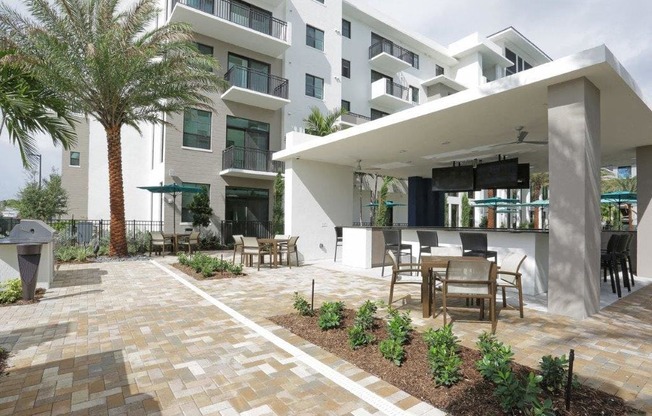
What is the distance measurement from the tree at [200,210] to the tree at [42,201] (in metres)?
12.6

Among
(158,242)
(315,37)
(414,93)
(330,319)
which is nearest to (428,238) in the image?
(330,319)

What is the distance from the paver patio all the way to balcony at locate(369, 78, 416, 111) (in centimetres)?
1936

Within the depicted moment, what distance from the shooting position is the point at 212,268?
8328mm

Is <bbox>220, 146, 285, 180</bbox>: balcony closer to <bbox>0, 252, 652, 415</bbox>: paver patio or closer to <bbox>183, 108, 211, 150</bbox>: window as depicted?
<bbox>183, 108, 211, 150</bbox>: window

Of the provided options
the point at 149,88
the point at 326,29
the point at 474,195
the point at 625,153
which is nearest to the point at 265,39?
the point at 326,29

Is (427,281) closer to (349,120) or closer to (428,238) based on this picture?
(428,238)

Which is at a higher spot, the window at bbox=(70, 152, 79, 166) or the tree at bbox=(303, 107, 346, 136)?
the tree at bbox=(303, 107, 346, 136)

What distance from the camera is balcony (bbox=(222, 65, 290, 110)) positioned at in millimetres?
16922

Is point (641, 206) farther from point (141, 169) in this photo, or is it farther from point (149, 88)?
point (141, 169)

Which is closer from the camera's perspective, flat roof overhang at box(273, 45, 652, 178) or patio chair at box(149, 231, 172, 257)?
flat roof overhang at box(273, 45, 652, 178)

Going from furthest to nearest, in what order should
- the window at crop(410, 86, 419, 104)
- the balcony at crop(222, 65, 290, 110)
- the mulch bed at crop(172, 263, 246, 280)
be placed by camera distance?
1. the window at crop(410, 86, 419, 104)
2. the balcony at crop(222, 65, 290, 110)
3. the mulch bed at crop(172, 263, 246, 280)

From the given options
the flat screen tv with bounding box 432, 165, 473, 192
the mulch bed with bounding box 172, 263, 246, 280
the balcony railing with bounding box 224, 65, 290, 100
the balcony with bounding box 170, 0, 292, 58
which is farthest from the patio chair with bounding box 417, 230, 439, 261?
the balcony with bounding box 170, 0, 292, 58

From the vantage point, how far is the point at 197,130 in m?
16.6

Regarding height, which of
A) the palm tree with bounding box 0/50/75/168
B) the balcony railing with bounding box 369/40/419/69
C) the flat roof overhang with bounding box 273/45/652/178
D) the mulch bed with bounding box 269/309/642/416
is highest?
the balcony railing with bounding box 369/40/419/69
